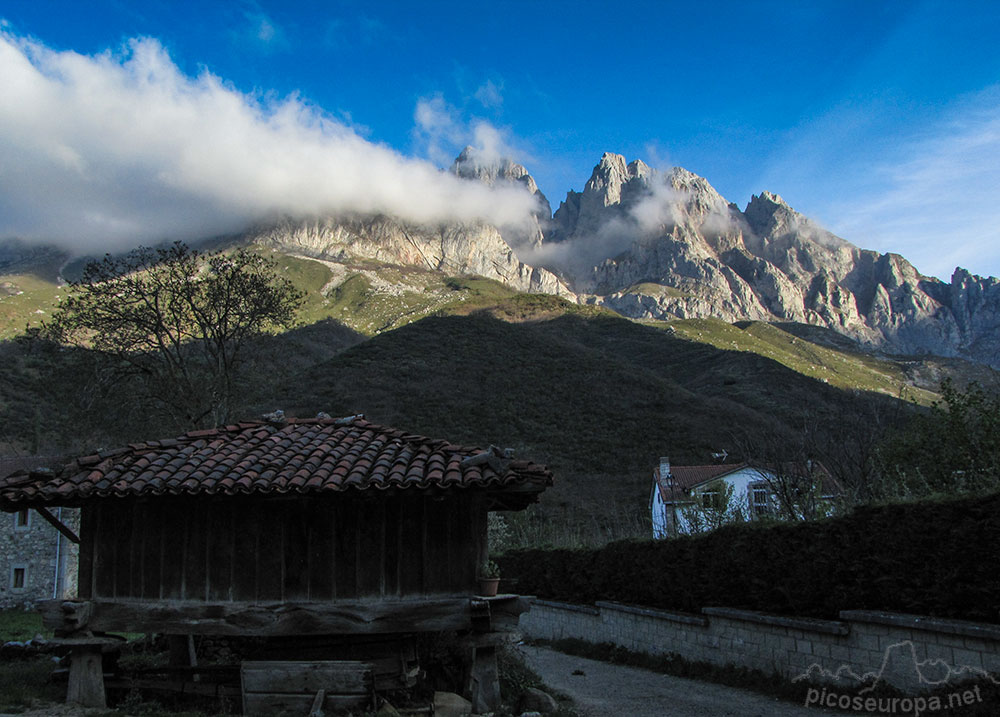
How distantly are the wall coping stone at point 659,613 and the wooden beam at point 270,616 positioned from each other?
19.6 ft

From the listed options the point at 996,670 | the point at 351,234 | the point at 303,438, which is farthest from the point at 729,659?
the point at 351,234

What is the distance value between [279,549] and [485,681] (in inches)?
117

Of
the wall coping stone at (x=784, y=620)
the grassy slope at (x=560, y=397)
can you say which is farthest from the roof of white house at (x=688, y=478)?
the wall coping stone at (x=784, y=620)

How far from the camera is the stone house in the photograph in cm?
2897

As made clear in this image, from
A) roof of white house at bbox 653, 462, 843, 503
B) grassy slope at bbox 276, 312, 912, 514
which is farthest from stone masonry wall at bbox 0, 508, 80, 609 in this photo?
roof of white house at bbox 653, 462, 843, 503

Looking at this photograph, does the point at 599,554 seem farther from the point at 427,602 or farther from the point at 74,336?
the point at 74,336

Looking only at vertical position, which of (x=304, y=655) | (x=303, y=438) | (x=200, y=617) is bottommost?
(x=304, y=655)

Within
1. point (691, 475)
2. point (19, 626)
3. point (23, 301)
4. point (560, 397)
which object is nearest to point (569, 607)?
point (19, 626)

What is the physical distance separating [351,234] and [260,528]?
547ft

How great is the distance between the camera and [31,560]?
29.3m

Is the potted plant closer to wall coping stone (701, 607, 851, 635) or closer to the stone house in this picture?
wall coping stone (701, 607, 851, 635)

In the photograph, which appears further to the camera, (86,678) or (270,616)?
(86,678)

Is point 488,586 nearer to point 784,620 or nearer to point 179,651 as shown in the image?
point 179,651

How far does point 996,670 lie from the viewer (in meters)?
7.05
